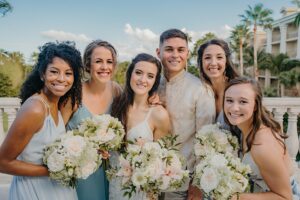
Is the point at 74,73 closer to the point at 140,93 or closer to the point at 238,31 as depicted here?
the point at 140,93

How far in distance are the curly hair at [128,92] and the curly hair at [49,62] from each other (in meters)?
0.69

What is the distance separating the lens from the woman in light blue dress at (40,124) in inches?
97.8

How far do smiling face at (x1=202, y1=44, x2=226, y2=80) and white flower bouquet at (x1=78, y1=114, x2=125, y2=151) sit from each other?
115 centimetres

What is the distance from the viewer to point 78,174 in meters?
2.52

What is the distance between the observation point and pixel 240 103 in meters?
2.71

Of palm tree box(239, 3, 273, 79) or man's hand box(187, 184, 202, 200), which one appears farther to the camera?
palm tree box(239, 3, 273, 79)

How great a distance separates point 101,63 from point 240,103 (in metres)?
1.56

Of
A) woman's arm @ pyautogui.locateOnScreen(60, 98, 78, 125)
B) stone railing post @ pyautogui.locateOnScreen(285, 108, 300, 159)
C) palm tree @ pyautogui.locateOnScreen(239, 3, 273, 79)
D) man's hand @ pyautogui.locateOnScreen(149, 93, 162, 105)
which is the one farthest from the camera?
palm tree @ pyautogui.locateOnScreen(239, 3, 273, 79)

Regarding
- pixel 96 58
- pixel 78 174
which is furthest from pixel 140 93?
pixel 78 174

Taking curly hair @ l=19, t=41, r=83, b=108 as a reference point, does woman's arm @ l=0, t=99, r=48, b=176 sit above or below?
below

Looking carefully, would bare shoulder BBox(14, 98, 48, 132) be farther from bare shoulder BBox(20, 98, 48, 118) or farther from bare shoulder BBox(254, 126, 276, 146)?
bare shoulder BBox(254, 126, 276, 146)

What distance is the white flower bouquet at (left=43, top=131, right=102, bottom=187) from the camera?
245 cm

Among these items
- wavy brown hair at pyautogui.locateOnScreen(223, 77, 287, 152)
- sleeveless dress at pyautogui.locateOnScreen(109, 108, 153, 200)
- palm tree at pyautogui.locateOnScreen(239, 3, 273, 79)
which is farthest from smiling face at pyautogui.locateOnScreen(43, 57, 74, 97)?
palm tree at pyautogui.locateOnScreen(239, 3, 273, 79)

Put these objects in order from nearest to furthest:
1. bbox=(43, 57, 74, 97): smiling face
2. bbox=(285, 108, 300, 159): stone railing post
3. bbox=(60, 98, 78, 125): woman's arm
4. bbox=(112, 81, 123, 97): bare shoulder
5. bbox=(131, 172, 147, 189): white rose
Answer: bbox=(131, 172, 147, 189): white rose → bbox=(43, 57, 74, 97): smiling face → bbox=(60, 98, 78, 125): woman's arm → bbox=(112, 81, 123, 97): bare shoulder → bbox=(285, 108, 300, 159): stone railing post
